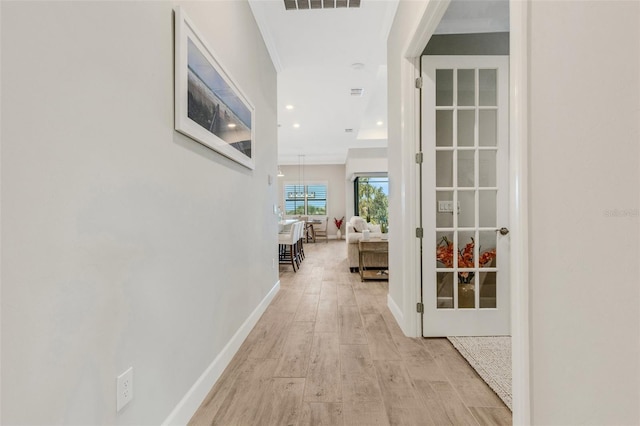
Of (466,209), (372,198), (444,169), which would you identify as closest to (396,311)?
(466,209)

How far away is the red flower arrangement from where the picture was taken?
2.55m

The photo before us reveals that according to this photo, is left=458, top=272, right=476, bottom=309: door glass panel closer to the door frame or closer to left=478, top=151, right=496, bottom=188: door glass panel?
left=478, top=151, right=496, bottom=188: door glass panel

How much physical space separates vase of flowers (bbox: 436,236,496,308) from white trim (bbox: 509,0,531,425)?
4.83 ft

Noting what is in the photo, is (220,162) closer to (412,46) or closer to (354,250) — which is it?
(412,46)

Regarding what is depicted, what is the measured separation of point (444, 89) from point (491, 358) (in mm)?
2103

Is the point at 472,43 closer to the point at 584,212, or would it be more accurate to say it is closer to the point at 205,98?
the point at 205,98

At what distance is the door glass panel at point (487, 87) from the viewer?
2531 mm

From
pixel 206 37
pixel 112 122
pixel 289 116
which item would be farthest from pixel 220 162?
pixel 289 116

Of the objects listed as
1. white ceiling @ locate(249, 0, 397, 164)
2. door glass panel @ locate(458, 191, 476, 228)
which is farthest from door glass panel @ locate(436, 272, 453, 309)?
white ceiling @ locate(249, 0, 397, 164)

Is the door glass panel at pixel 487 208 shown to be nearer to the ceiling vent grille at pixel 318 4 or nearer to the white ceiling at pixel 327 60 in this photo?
the white ceiling at pixel 327 60

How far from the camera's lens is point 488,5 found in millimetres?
2574

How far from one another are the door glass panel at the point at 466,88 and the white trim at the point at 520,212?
5.03ft

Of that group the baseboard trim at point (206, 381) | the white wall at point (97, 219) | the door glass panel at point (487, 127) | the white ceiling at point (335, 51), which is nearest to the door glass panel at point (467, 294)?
the door glass panel at point (487, 127)

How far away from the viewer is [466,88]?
255 cm
